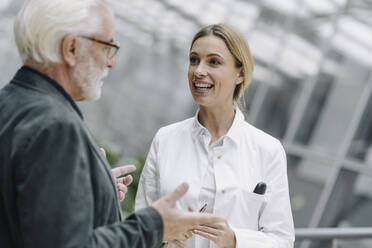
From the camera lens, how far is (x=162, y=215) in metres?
1.20

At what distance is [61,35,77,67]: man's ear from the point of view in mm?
1163

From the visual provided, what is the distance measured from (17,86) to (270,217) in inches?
44.8

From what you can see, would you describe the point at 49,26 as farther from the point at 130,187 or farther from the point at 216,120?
the point at 130,187

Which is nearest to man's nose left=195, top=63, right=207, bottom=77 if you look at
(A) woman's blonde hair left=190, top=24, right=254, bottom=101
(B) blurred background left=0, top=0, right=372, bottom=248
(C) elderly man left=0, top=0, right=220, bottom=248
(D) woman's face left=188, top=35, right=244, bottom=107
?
(D) woman's face left=188, top=35, right=244, bottom=107

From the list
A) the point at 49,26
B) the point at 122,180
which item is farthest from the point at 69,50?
the point at 122,180

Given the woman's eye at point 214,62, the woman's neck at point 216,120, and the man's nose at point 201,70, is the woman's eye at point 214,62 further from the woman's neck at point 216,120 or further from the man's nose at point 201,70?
the woman's neck at point 216,120

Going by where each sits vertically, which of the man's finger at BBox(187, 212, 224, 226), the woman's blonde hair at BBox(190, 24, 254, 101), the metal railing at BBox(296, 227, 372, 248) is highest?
the woman's blonde hair at BBox(190, 24, 254, 101)

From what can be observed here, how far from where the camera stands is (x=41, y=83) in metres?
1.16

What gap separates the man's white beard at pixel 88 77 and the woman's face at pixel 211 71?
684 millimetres

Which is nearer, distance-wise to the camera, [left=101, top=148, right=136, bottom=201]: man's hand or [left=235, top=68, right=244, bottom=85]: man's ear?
[left=101, top=148, right=136, bottom=201]: man's hand

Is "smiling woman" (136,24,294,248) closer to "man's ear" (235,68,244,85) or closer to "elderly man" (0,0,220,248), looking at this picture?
"man's ear" (235,68,244,85)

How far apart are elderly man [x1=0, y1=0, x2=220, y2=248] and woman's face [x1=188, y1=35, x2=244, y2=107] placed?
2.17 ft

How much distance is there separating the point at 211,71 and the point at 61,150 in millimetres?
1007

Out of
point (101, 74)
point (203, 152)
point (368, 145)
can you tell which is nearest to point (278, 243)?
point (203, 152)
